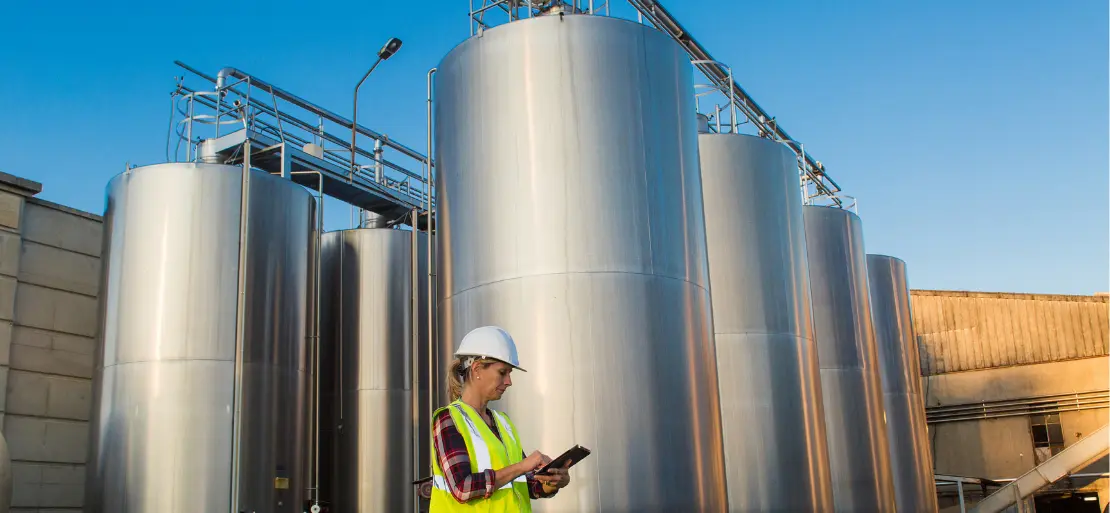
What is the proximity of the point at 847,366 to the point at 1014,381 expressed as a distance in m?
16.6

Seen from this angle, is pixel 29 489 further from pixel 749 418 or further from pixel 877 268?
pixel 877 268

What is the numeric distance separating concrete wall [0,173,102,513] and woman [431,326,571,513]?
45.7 feet

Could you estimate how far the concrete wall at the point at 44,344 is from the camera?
639 inches

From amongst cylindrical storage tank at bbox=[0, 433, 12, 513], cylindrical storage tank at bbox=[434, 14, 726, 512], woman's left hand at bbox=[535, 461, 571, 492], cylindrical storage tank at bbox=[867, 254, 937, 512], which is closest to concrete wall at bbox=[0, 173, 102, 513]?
cylindrical storage tank at bbox=[0, 433, 12, 513]

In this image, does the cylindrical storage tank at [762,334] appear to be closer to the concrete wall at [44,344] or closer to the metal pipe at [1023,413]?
the concrete wall at [44,344]

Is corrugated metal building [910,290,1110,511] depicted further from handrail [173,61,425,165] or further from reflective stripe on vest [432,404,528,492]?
reflective stripe on vest [432,404,528,492]

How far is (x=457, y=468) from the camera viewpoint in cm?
427

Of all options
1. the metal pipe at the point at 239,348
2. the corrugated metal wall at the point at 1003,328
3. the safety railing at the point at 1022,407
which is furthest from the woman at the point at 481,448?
the corrugated metal wall at the point at 1003,328

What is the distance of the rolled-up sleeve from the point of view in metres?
4.23

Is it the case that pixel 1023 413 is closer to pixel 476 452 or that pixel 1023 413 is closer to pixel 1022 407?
pixel 1022 407

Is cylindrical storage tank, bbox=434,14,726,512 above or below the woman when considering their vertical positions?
above

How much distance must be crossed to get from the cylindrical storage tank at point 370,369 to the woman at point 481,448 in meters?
12.5

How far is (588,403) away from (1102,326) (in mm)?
28344

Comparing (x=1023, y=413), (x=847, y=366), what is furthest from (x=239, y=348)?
(x=1023, y=413)
